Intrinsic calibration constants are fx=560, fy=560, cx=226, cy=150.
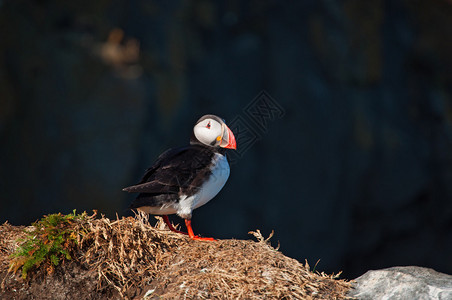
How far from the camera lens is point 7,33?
901 cm

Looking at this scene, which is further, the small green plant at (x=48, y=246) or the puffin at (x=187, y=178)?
the puffin at (x=187, y=178)

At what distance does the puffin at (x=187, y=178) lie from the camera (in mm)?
3898

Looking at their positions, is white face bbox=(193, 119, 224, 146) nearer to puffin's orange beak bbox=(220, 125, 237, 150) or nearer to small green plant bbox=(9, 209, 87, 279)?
puffin's orange beak bbox=(220, 125, 237, 150)

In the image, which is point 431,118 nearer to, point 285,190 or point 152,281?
point 285,190

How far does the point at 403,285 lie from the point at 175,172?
1.68 metres

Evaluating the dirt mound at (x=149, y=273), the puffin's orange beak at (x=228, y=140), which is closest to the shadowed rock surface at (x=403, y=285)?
the dirt mound at (x=149, y=273)

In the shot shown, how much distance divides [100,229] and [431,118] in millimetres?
10194

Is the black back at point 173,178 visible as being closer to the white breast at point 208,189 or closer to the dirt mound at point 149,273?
the white breast at point 208,189

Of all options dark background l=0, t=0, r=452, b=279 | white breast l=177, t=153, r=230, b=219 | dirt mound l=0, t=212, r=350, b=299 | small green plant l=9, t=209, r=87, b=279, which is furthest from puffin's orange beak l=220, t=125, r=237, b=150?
dark background l=0, t=0, r=452, b=279

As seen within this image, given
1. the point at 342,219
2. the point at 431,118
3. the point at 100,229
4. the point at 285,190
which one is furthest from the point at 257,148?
the point at 100,229

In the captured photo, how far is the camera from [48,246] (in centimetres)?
315

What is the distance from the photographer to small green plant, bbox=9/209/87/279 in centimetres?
312

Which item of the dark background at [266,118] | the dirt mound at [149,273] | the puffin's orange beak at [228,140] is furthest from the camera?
the dark background at [266,118]

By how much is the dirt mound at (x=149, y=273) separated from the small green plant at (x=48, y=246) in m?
0.02
